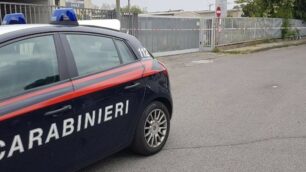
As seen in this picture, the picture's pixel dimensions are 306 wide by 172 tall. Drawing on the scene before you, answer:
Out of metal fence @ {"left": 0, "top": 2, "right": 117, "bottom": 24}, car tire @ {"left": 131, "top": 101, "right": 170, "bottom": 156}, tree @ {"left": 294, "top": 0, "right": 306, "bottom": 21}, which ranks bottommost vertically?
car tire @ {"left": 131, "top": 101, "right": 170, "bottom": 156}

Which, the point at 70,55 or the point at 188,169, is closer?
the point at 70,55

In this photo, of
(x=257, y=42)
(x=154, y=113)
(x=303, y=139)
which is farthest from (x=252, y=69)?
(x=257, y=42)

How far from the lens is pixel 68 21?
12.0 ft

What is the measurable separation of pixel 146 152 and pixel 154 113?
0.46 m

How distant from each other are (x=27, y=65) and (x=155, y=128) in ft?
6.03

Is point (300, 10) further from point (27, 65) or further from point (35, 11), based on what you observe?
point (27, 65)

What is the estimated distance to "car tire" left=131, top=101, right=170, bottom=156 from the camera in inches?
167

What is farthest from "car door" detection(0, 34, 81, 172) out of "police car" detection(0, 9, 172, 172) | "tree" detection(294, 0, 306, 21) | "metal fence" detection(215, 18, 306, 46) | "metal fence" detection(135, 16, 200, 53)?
"tree" detection(294, 0, 306, 21)

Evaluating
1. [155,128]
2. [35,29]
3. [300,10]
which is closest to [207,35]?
[155,128]

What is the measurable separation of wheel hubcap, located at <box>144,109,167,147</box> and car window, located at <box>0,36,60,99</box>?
4.74 feet

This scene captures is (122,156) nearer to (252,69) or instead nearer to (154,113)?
(154,113)

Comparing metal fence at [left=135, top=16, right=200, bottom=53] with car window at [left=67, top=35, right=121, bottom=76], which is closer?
car window at [left=67, top=35, right=121, bottom=76]

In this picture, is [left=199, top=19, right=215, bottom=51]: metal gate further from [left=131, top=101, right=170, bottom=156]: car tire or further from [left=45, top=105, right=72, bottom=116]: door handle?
[left=45, top=105, right=72, bottom=116]: door handle

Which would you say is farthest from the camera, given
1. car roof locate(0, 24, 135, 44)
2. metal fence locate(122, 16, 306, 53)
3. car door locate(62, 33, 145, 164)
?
metal fence locate(122, 16, 306, 53)
